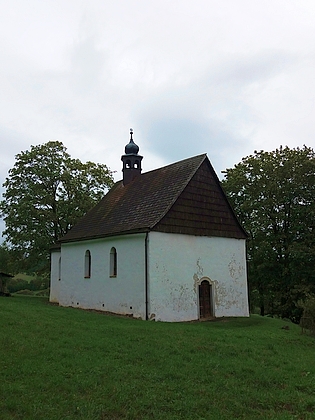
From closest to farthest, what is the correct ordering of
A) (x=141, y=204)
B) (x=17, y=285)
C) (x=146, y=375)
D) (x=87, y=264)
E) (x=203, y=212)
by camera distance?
(x=146, y=375) < (x=203, y=212) < (x=141, y=204) < (x=87, y=264) < (x=17, y=285)

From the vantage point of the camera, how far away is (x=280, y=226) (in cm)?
2880

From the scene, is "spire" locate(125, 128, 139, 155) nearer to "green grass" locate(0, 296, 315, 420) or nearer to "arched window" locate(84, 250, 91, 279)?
"arched window" locate(84, 250, 91, 279)

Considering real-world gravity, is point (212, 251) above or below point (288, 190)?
below

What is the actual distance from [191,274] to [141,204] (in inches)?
181

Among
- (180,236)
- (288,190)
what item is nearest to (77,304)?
(180,236)

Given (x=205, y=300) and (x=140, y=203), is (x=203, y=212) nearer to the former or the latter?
(x=140, y=203)

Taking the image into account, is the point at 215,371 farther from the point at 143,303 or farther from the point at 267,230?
the point at 267,230

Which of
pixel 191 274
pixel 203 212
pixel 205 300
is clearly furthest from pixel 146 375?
pixel 203 212

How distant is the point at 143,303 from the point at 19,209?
54.0 feet

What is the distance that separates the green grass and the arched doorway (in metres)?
6.47

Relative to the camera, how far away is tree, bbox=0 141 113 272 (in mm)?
30703

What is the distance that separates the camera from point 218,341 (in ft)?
38.6

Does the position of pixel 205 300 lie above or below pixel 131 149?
below

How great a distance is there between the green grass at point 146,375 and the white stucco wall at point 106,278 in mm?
5800
